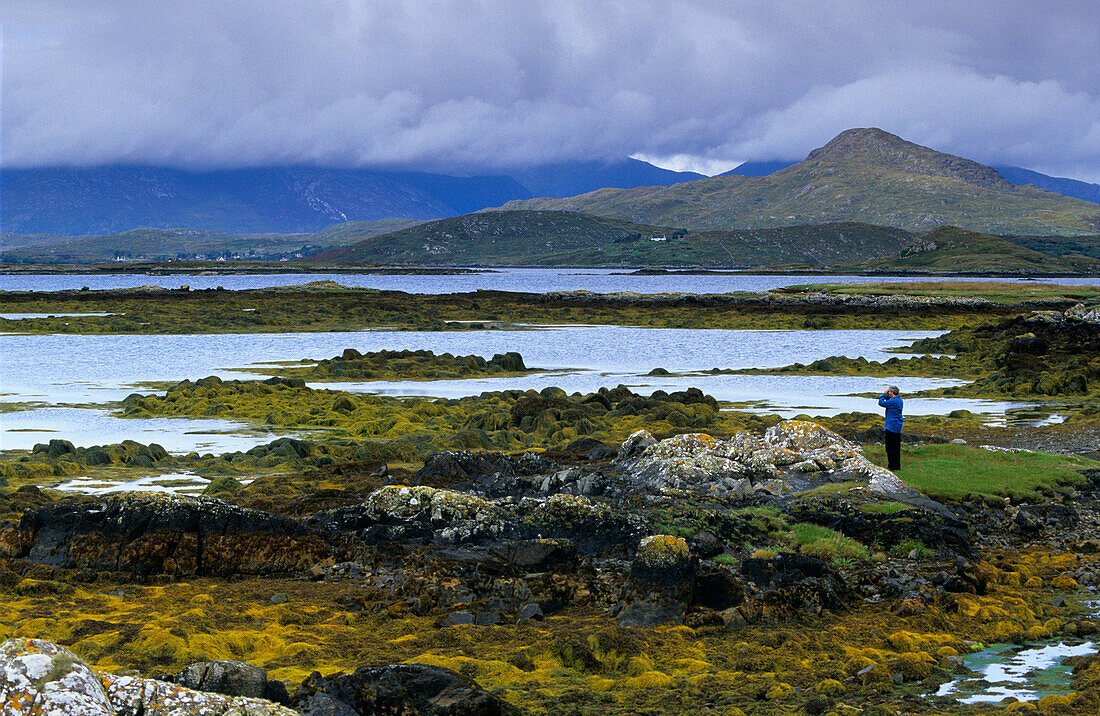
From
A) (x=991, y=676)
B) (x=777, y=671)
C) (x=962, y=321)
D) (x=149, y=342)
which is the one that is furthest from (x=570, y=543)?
(x=962, y=321)

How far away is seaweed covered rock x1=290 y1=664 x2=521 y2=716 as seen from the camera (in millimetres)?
7449

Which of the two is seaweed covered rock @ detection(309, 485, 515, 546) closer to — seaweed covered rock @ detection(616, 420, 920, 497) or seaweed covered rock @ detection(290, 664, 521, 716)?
seaweed covered rock @ detection(616, 420, 920, 497)

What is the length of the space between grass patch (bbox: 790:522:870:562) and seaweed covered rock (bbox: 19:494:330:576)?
682cm

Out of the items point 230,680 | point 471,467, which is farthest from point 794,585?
point 471,467

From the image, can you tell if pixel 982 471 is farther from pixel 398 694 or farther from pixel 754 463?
pixel 398 694

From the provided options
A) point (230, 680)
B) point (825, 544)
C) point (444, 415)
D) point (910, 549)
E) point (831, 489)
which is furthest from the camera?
point (444, 415)

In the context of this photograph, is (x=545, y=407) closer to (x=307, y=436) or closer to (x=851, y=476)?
(x=307, y=436)

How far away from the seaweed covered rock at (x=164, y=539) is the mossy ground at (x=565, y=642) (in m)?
0.59

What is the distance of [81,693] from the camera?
602 cm

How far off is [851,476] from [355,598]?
359 inches

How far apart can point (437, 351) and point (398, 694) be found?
151 feet

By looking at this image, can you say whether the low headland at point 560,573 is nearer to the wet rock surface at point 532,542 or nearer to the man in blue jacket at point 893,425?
the wet rock surface at point 532,542

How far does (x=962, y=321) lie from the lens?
72.8 m

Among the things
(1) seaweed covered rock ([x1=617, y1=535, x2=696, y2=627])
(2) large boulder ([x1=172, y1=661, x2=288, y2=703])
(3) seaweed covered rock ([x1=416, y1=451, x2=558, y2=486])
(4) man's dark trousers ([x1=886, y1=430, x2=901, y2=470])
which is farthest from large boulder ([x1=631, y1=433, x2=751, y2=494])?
(2) large boulder ([x1=172, y1=661, x2=288, y2=703])
